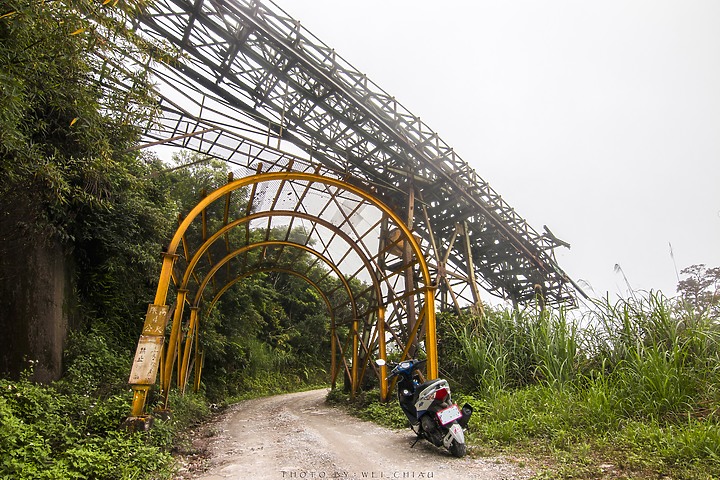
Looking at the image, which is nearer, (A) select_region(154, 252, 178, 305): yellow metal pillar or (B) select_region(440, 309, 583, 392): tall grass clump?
(A) select_region(154, 252, 178, 305): yellow metal pillar

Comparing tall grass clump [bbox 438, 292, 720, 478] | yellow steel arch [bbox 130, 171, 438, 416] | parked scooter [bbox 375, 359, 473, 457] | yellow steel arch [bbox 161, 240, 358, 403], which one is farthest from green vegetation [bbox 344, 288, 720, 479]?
yellow steel arch [bbox 161, 240, 358, 403]

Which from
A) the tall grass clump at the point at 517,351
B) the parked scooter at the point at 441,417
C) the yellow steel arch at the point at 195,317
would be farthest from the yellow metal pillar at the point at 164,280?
the tall grass clump at the point at 517,351

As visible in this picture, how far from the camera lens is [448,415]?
199 inches

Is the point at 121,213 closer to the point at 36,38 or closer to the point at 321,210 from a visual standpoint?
the point at 321,210

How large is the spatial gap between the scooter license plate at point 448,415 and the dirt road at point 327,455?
413mm

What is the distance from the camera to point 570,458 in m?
4.29

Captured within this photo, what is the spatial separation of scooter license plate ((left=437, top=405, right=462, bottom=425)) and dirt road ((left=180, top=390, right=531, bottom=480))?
413 mm

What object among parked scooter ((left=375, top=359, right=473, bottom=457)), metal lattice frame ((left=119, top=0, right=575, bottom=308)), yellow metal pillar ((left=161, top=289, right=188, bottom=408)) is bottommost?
parked scooter ((left=375, top=359, right=473, bottom=457))

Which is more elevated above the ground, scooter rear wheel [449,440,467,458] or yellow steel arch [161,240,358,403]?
yellow steel arch [161,240,358,403]

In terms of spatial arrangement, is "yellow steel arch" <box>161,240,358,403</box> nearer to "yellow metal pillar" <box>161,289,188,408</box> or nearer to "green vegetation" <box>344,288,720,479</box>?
"yellow metal pillar" <box>161,289,188,408</box>

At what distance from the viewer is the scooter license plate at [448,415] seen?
5020 mm

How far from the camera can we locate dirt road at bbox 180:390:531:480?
4422 mm

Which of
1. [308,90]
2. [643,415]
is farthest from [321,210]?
[643,415]

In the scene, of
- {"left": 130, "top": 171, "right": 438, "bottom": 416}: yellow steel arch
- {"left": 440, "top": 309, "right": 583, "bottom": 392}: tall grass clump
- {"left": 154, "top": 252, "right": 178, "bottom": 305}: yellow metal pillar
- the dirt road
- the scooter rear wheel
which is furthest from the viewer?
{"left": 440, "top": 309, "right": 583, "bottom": 392}: tall grass clump
